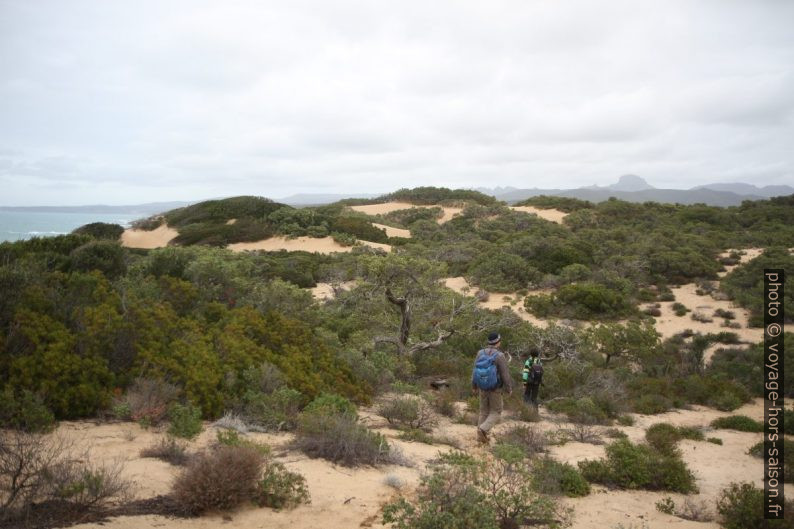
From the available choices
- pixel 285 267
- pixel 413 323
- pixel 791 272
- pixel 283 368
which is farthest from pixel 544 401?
pixel 791 272

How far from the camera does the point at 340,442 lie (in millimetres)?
5156

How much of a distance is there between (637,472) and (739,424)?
4159mm

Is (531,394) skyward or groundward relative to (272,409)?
groundward

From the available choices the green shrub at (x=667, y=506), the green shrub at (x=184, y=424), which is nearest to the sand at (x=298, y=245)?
the green shrub at (x=184, y=424)

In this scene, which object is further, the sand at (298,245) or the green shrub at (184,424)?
the sand at (298,245)

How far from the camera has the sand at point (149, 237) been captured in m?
32.9

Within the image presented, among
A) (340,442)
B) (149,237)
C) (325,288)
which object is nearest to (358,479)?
(340,442)

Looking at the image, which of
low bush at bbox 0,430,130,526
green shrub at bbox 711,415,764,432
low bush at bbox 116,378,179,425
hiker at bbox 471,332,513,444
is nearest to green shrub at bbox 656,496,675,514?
hiker at bbox 471,332,513,444

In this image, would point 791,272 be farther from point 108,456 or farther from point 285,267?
point 108,456

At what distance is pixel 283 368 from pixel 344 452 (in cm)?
212

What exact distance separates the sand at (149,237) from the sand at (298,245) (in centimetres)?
667

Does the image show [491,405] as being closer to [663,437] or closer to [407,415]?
[407,415]

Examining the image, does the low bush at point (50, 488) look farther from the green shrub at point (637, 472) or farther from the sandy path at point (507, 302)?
the sandy path at point (507, 302)

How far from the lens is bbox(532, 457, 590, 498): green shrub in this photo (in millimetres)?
4918
